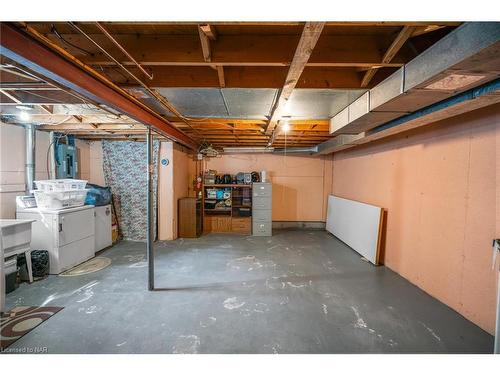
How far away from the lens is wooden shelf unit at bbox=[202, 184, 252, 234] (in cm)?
562

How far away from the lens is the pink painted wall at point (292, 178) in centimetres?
620

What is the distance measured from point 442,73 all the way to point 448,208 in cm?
183

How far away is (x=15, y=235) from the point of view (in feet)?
8.32

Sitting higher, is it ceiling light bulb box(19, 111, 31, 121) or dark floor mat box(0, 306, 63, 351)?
ceiling light bulb box(19, 111, 31, 121)

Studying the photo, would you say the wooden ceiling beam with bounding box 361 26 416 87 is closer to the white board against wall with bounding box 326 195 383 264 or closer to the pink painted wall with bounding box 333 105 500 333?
the pink painted wall with bounding box 333 105 500 333

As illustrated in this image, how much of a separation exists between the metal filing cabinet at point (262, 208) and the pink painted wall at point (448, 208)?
244 centimetres

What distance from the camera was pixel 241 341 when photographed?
1834mm

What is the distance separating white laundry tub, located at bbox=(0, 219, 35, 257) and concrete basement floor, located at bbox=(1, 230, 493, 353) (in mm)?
520

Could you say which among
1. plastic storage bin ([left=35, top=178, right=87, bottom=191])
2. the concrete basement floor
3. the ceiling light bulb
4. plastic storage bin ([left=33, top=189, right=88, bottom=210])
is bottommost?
the concrete basement floor

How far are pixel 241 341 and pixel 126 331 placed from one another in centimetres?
103

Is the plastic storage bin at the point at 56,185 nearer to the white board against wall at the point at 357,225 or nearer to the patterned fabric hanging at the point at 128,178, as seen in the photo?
the patterned fabric hanging at the point at 128,178

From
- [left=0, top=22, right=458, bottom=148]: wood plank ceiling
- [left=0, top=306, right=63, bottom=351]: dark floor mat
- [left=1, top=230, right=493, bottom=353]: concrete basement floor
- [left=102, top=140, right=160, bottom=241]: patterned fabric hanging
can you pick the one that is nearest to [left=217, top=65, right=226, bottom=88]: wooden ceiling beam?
[left=0, top=22, right=458, bottom=148]: wood plank ceiling
